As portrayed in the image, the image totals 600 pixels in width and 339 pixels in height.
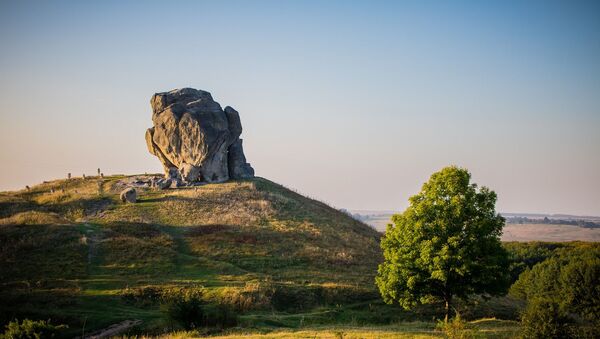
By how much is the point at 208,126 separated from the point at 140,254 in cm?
4150

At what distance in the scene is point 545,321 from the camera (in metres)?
19.1

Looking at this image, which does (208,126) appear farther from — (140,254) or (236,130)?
(140,254)

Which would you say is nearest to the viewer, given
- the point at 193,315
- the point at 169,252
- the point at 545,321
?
the point at 545,321

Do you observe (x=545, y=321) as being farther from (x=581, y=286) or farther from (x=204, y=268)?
(x=581, y=286)

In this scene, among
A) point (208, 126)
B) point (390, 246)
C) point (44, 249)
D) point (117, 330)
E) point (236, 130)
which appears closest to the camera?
point (117, 330)

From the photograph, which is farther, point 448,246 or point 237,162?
point 237,162

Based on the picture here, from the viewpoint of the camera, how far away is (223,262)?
51125 mm

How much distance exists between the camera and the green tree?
30656 millimetres

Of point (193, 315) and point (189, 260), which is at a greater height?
point (189, 260)

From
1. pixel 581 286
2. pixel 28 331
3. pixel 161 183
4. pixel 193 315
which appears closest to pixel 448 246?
pixel 193 315

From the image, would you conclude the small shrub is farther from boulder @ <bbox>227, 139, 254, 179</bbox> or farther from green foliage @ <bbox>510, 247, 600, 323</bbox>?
boulder @ <bbox>227, 139, 254, 179</bbox>

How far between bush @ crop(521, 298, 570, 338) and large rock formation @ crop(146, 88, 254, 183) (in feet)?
237

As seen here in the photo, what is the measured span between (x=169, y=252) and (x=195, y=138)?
124 feet

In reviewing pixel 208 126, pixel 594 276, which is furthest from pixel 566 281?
pixel 208 126
